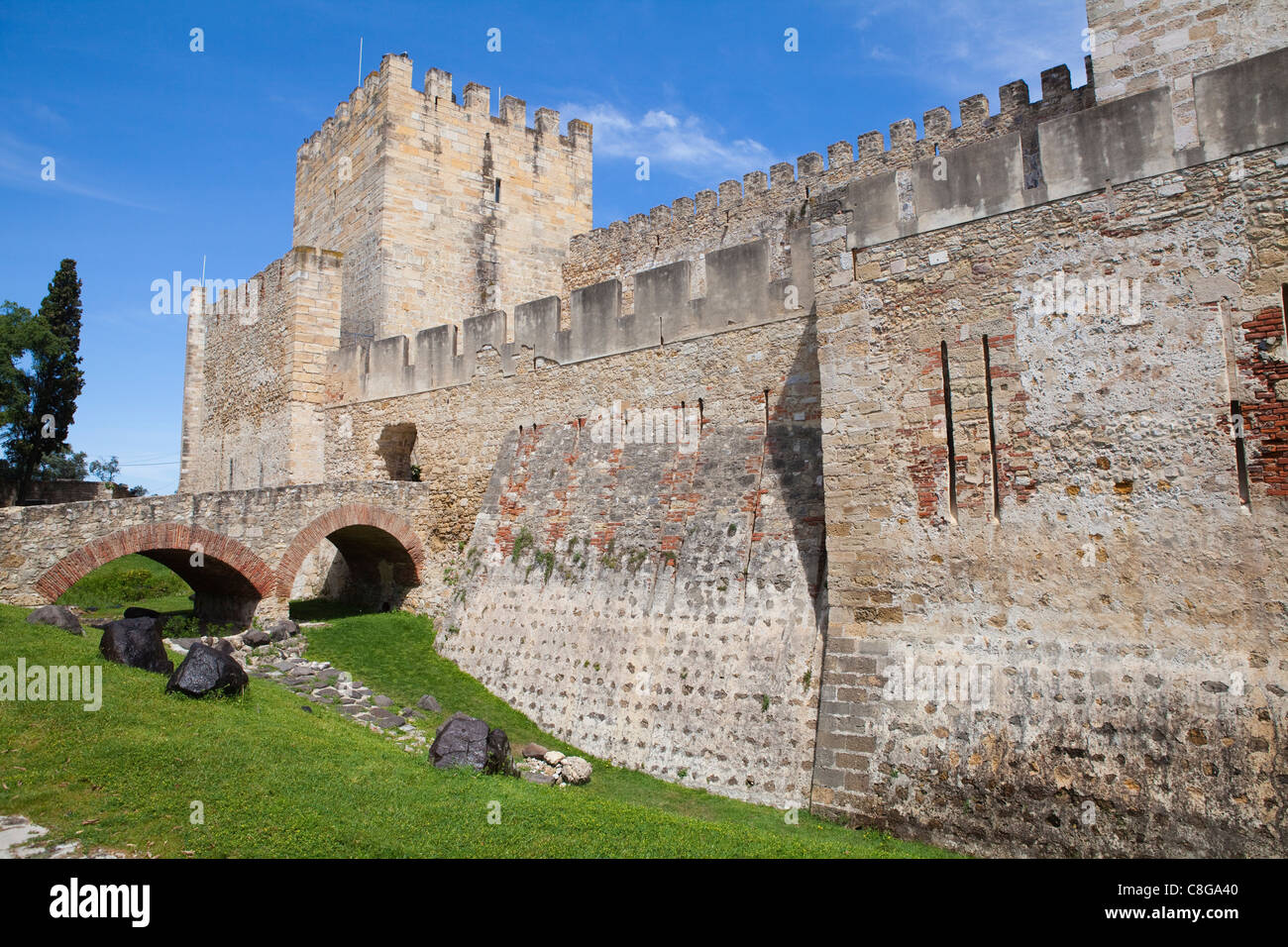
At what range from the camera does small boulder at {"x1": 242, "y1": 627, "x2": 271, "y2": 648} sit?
42.2ft

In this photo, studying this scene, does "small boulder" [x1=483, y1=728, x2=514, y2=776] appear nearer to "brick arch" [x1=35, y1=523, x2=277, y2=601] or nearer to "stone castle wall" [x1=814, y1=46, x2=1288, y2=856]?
"stone castle wall" [x1=814, y1=46, x2=1288, y2=856]

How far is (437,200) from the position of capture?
798 inches

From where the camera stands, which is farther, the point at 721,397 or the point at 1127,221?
the point at 721,397

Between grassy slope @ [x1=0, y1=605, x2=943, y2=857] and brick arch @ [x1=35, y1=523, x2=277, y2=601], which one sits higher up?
brick arch @ [x1=35, y1=523, x2=277, y2=601]

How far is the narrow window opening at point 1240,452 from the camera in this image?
21.5 feet

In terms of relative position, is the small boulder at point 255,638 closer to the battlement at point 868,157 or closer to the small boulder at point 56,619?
the small boulder at point 56,619

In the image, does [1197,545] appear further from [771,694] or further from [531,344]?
[531,344]

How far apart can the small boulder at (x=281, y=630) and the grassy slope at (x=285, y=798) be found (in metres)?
4.48

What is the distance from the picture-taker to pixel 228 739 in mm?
7320

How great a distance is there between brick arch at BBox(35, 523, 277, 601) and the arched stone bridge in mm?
14

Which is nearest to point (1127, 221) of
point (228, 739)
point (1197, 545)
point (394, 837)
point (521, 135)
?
point (1197, 545)

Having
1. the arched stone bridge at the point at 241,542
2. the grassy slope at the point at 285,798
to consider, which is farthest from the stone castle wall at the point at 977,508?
the arched stone bridge at the point at 241,542

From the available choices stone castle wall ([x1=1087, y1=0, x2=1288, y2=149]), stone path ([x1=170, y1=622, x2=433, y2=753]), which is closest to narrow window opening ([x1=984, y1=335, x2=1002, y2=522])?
stone castle wall ([x1=1087, y1=0, x2=1288, y2=149])
